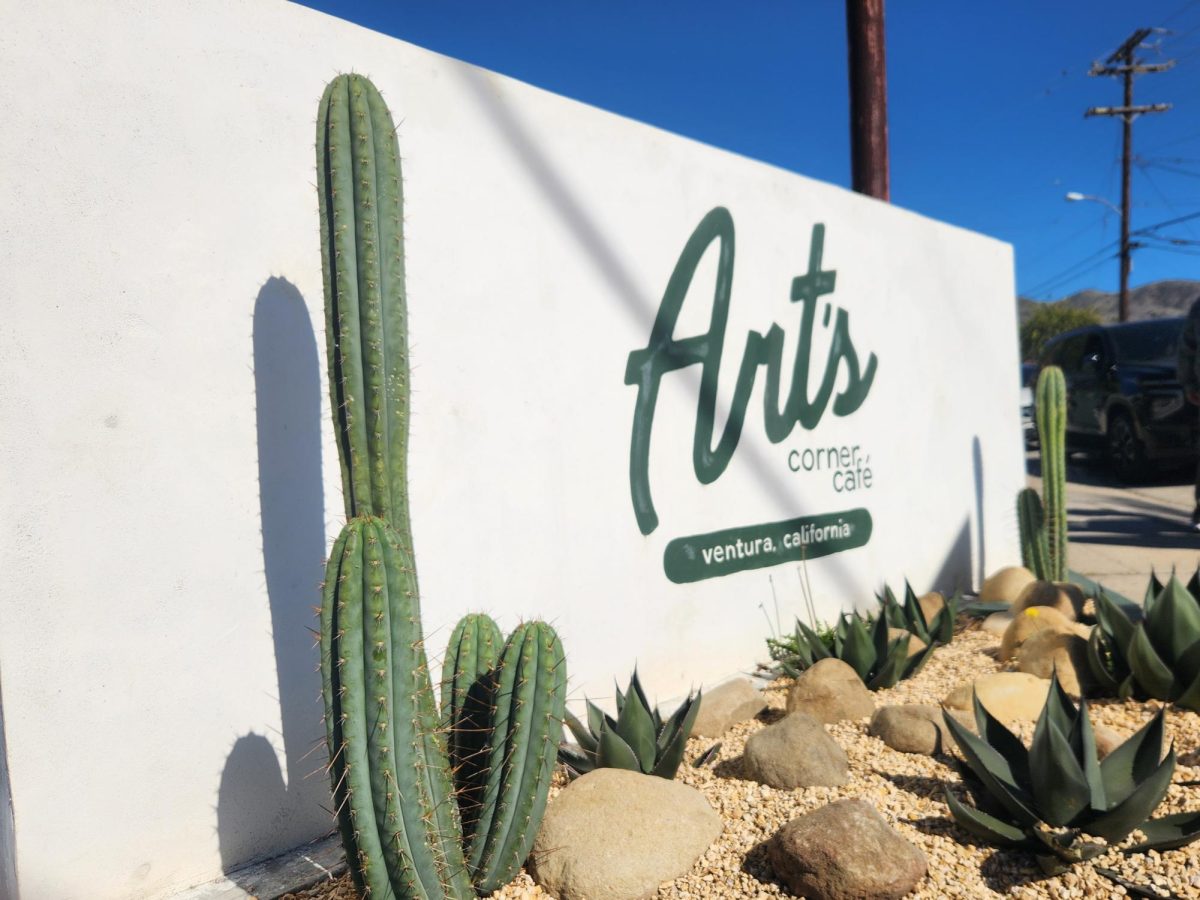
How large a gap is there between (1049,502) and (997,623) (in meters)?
1.17

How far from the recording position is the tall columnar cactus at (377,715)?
2295 millimetres

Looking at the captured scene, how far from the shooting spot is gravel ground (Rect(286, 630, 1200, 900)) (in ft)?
8.71

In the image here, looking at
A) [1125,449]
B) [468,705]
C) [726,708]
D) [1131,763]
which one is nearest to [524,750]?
[468,705]

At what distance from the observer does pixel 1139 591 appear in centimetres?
674

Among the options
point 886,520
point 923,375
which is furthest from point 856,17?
point 886,520

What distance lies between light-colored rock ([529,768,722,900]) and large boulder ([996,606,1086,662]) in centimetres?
245

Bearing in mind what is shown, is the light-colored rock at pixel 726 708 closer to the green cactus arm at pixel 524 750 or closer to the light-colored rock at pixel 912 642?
the light-colored rock at pixel 912 642

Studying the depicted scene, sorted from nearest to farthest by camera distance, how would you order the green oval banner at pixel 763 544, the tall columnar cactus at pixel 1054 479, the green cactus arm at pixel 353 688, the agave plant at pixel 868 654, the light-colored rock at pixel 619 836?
the green cactus arm at pixel 353 688 < the light-colored rock at pixel 619 836 < the agave plant at pixel 868 654 < the green oval banner at pixel 763 544 < the tall columnar cactus at pixel 1054 479

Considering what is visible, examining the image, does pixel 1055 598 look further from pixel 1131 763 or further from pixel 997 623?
pixel 1131 763

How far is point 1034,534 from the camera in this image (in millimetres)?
6504

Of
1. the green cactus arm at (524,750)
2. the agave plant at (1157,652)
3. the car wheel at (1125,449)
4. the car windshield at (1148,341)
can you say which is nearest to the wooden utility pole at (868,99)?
the agave plant at (1157,652)

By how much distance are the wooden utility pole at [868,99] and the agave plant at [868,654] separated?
3952 mm

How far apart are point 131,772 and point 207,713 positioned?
0.86 feet

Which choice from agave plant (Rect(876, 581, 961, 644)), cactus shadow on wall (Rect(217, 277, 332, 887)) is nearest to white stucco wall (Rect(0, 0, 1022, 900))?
cactus shadow on wall (Rect(217, 277, 332, 887))
